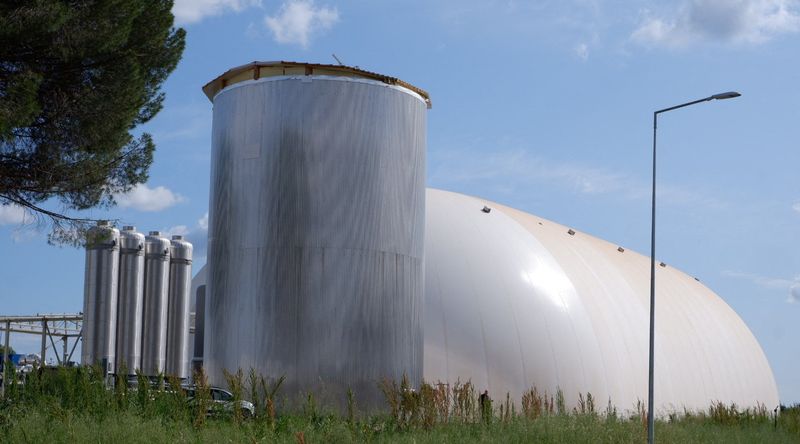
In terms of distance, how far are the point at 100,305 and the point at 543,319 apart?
45.9 feet

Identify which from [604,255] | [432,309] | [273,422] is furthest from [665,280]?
[273,422]

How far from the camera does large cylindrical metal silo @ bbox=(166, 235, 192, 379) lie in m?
33.4

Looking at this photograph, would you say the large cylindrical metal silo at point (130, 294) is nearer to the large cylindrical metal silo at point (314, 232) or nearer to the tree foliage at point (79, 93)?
the tree foliage at point (79, 93)

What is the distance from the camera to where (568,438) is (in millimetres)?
19297

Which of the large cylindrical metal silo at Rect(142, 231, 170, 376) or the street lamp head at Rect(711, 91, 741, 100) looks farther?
the large cylindrical metal silo at Rect(142, 231, 170, 376)

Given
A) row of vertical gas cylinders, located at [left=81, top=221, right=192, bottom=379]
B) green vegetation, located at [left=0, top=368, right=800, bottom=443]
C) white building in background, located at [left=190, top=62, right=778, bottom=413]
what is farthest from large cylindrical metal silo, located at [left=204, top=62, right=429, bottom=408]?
row of vertical gas cylinders, located at [left=81, top=221, right=192, bottom=379]

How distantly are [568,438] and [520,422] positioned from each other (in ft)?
4.07

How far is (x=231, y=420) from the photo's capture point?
1700 centimetres

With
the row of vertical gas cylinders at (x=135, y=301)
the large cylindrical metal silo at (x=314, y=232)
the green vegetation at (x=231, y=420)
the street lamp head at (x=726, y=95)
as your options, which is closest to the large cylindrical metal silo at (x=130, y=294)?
the row of vertical gas cylinders at (x=135, y=301)

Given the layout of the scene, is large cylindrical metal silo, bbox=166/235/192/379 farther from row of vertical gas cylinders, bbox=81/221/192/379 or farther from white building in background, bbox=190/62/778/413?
white building in background, bbox=190/62/778/413

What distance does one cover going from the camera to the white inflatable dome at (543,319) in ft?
91.0

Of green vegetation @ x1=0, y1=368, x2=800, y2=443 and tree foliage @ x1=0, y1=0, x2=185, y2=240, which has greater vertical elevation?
tree foliage @ x1=0, y1=0, x2=185, y2=240

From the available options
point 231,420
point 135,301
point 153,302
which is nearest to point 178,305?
point 153,302

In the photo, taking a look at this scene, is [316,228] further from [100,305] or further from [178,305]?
[178,305]
